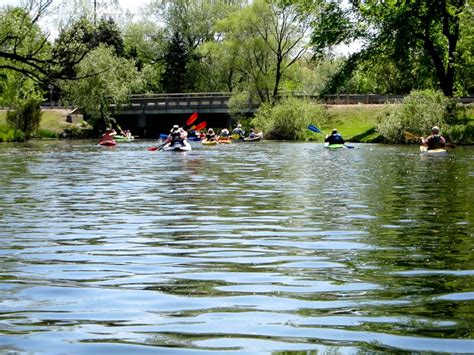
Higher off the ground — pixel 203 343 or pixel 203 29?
pixel 203 29

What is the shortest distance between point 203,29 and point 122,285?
92.2m

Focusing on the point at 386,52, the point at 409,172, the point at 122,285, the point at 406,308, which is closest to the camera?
the point at 406,308

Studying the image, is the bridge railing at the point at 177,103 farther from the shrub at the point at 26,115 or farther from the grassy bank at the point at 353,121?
the grassy bank at the point at 353,121

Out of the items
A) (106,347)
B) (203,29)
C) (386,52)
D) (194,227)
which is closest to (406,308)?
(106,347)

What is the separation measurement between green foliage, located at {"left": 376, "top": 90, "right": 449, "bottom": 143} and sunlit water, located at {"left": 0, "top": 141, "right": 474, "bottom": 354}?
34.7m

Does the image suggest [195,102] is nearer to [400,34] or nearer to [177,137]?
[400,34]

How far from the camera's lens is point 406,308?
6.62 metres

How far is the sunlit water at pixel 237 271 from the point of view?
5785mm

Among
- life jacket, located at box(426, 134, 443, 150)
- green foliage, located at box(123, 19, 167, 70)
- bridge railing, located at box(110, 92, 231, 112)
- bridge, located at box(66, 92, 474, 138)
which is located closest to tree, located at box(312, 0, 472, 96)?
life jacket, located at box(426, 134, 443, 150)

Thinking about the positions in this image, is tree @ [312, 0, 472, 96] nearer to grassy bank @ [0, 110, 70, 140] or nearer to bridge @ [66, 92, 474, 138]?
bridge @ [66, 92, 474, 138]

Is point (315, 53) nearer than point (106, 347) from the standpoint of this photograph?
No

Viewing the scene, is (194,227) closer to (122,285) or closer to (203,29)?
(122,285)

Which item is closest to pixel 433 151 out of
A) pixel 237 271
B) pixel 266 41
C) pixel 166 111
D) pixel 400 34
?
pixel 400 34

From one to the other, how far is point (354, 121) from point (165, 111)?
21.1m
